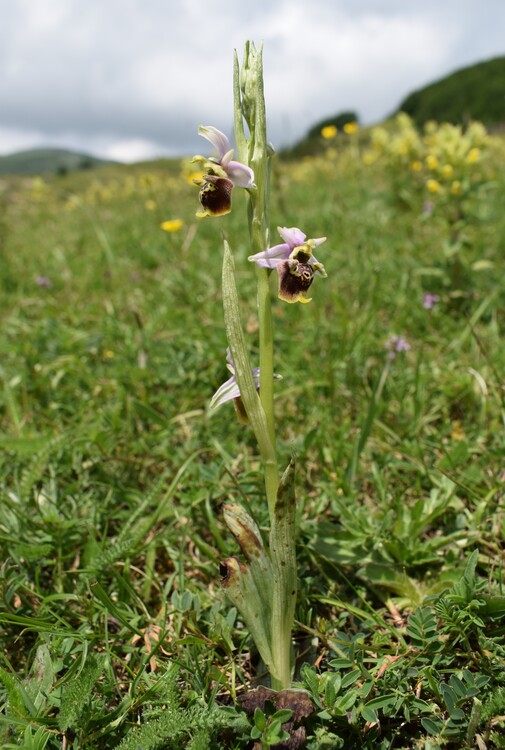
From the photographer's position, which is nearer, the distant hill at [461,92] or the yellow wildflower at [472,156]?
the yellow wildflower at [472,156]

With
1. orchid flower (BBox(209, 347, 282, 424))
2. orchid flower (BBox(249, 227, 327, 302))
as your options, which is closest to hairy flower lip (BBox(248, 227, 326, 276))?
orchid flower (BBox(249, 227, 327, 302))

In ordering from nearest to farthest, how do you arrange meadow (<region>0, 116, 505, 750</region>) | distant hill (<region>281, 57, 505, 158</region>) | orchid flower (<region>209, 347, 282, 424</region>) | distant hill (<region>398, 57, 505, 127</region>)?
meadow (<region>0, 116, 505, 750</region>), orchid flower (<region>209, 347, 282, 424</region>), distant hill (<region>281, 57, 505, 158</region>), distant hill (<region>398, 57, 505, 127</region>)

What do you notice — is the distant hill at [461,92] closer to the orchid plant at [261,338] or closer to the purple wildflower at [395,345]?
the purple wildflower at [395,345]

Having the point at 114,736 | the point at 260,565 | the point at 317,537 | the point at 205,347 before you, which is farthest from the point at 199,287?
the point at 114,736

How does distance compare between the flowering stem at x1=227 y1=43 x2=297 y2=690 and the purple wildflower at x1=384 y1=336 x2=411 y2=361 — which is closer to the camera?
the flowering stem at x1=227 y1=43 x2=297 y2=690

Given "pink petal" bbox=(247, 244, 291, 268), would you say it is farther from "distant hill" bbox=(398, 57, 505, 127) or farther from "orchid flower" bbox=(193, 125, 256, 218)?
"distant hill" bbox=(398, 57, 505, 127)

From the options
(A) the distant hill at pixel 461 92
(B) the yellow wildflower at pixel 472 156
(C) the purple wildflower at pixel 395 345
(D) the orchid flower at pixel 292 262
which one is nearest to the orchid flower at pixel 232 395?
(D) the orchid flower at pixel 292 262
